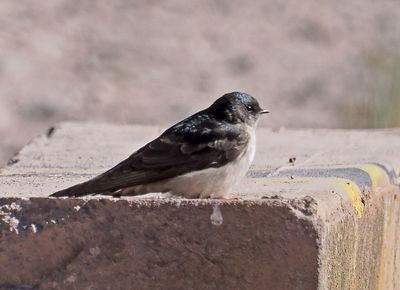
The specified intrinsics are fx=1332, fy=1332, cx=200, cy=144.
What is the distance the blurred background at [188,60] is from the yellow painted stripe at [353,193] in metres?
5.08

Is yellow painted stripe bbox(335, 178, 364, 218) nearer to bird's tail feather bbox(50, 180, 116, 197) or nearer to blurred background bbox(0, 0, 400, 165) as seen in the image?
bird's tail feather bbox(50, 180, 116, 197)

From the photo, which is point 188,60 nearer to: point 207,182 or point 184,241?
point 207,182

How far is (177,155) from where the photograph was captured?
4996 mm

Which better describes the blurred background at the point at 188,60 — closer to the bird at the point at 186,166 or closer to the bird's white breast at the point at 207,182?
the bird at the point at 186,166

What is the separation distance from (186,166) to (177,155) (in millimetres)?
55

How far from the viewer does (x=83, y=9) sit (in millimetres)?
13180

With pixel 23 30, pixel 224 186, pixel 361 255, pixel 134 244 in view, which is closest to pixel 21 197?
pixel 134 244

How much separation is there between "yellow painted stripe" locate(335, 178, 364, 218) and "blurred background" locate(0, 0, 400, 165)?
5.08 m


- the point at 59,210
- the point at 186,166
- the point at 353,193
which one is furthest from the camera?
the point at 186,166

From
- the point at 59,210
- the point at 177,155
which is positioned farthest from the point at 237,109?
the point at 59,210

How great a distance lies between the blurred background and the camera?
11.2 metres

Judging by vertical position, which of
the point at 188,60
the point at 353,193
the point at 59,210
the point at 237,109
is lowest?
the point at 59,210

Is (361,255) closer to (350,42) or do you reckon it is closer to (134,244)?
(134,244)

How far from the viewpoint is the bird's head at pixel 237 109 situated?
5551mm
